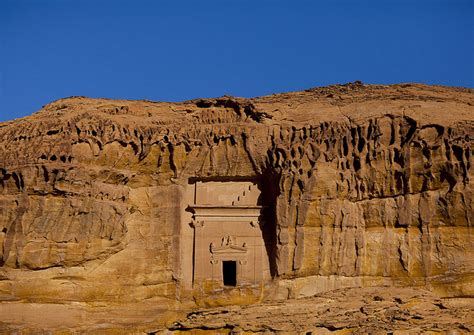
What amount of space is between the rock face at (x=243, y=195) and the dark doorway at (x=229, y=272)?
2.37 feet

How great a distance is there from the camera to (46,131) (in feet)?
86.0

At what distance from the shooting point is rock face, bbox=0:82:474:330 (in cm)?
2450

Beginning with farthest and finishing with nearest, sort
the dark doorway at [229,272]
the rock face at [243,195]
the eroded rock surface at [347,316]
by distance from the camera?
the dark doorway at [229,272] < the rock face at [243,195] < the eroded rock surface at [347,316]

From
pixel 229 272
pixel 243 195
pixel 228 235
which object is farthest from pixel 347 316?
pixel 243 195

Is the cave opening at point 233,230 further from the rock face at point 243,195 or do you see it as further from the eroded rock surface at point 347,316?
the eroded rock surface at point 347,316

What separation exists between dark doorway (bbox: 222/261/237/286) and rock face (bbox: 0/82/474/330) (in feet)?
2.37

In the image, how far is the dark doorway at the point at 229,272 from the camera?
87.7 feet

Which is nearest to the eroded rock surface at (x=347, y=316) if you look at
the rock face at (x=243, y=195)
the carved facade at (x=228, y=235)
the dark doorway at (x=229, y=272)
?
the rock face at (x=243, y=195)

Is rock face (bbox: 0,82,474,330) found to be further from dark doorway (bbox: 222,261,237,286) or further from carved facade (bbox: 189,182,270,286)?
dark doorway (bbox: 222,261,237,286)

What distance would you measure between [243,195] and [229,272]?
108 inches

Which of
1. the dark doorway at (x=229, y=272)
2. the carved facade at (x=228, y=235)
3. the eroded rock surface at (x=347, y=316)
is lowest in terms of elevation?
the eroded rock surface at (x=347, y=316)

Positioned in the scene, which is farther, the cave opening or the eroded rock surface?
the cave opening

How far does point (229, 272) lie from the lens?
1071 inches

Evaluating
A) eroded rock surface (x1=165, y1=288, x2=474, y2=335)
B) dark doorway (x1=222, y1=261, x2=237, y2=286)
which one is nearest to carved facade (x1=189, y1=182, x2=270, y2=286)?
dark doorway (x1=222, y1=261, x2=237, y2=286)
